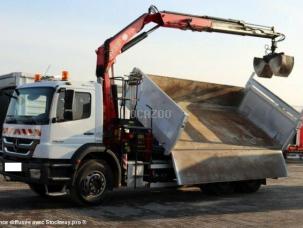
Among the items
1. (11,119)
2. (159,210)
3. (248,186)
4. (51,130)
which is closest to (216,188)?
(248,186)

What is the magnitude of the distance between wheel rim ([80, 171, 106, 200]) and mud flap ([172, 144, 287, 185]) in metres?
1.77

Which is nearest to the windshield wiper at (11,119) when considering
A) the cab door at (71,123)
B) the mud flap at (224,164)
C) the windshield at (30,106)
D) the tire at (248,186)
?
the windshield at (30,106)

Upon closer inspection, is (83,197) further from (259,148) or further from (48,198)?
(259,148)

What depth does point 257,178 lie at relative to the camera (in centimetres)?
1243

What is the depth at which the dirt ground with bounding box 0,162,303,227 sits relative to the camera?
8.49 metres

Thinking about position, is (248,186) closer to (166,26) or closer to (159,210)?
(159,210)

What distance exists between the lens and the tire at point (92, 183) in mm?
9562

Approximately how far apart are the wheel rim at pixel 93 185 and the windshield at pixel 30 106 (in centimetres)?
138

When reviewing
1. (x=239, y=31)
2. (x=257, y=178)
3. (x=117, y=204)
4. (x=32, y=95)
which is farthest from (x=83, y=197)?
(x=239, y=31)

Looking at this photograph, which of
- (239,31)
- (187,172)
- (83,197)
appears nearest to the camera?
(83,197)

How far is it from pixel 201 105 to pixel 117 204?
4.63 m

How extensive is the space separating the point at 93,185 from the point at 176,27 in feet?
16.1

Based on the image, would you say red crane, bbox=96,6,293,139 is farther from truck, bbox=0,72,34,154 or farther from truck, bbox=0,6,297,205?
truck, bbox=0,72,34,154

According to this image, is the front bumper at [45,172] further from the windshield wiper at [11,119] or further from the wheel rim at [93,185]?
the windshield wiper at [11,119]
